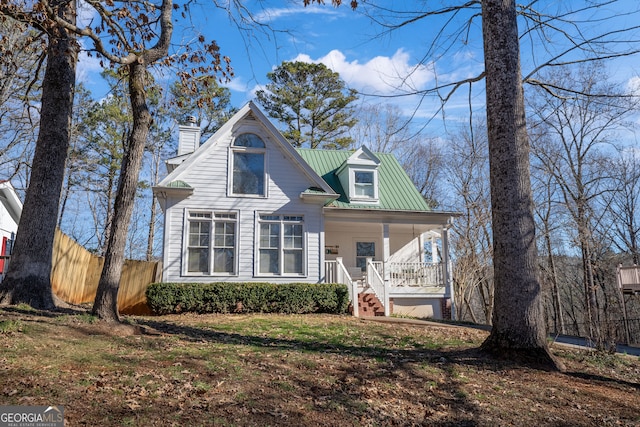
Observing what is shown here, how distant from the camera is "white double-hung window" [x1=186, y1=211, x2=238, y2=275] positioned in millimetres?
14539

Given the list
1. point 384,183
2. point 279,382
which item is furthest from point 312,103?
point 279,382

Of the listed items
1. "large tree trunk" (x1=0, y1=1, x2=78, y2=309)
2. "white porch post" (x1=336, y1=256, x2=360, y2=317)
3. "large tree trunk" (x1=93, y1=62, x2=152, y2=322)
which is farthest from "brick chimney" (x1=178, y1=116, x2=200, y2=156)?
"large tree trunk" (x1=93, y1=62, x2=152, y2=322)

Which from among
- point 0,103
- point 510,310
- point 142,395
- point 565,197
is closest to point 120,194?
point 142,395

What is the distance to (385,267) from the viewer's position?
15664 millimetres

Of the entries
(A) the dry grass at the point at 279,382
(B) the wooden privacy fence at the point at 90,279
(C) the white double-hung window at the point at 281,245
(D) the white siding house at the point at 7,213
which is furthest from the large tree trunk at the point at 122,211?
(D) the white siding house at the point at 7,213

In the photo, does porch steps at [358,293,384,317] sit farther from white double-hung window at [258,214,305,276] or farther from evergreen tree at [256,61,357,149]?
evergreen tree at [256,61,357,149]

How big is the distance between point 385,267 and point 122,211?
1003 centimetres

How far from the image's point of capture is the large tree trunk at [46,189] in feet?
26.7

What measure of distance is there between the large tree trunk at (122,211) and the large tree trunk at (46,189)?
1610mm

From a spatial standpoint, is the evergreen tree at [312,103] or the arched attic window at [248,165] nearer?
the arched attic window at [248,165]

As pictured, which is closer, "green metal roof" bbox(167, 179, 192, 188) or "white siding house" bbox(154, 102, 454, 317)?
"green metal roof" bbox(167, 179, 192, 188)

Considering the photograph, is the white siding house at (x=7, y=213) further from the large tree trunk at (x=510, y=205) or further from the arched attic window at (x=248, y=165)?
the large tree trunk at (x=510, y=205)

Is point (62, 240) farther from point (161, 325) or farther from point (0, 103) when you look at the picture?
point (0, 103)

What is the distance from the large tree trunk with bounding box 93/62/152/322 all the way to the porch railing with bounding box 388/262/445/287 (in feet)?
34.9
